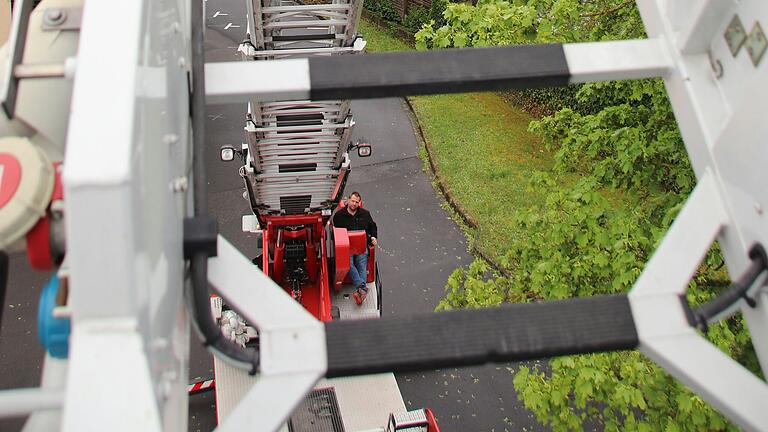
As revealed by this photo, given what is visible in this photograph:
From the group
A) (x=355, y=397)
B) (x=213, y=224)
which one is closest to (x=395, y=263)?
(x=355, y=397)

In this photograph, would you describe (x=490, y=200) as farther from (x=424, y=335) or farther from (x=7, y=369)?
(x=424, y=335)

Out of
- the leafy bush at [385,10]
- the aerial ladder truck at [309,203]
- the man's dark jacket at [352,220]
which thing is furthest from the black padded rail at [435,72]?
the leafy bush at [385,10]

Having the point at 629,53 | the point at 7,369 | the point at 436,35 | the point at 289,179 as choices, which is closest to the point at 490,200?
the point at 289,179

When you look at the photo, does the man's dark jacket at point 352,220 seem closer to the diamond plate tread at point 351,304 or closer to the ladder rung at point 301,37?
the diamond plate tread at point 351,304

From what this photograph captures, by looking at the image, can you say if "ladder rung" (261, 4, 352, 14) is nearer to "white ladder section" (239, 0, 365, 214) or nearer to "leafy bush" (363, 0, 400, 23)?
"white ladder section" (239, 0, 365, 214)

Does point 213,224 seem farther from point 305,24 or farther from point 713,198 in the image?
point 305,24

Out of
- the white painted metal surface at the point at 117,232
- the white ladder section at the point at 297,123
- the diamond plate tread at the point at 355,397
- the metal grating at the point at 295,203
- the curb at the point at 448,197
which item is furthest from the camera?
the curb at the point at 448,197
